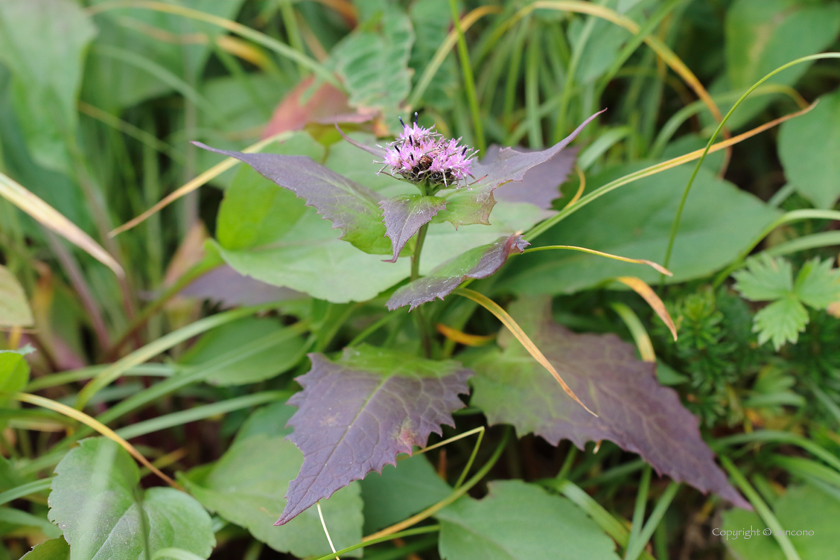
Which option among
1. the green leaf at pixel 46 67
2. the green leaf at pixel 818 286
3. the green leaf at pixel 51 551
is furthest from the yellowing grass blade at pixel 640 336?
the green leaf at pixel 46 67

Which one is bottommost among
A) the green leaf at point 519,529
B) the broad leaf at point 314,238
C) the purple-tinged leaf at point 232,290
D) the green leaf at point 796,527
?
the green leaf at point 796,527

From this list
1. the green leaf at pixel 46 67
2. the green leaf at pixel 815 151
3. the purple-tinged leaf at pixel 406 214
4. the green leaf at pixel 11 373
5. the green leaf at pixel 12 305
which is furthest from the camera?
the green leaf at pixel 46 67

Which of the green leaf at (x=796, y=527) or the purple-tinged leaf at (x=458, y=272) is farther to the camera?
the green leaf at (x=796, y=527)

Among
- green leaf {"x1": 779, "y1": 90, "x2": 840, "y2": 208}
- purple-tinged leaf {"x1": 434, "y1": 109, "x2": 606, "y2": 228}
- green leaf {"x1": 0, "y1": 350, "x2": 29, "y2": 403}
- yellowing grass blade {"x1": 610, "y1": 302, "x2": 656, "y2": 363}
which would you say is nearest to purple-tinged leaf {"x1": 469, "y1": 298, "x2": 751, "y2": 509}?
yellowing grass blade {"x1": 610, "y1": 302, "x2": 656, "y2": 363}

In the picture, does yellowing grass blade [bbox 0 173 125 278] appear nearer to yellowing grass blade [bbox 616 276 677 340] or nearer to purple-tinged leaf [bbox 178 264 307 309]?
purple-tinged leaf [bbox 178 264 307 309]

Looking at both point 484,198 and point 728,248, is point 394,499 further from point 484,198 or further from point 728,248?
point 728,248

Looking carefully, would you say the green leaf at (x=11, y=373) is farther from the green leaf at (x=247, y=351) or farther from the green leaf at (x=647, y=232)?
the green leaf at (x=647, y=232)

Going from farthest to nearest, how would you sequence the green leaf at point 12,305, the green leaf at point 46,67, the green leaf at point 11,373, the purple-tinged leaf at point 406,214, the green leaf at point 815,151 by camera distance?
the green leaf at point 46,67 < the green leaf at point 815,151 < the green leaf at point 12,305 < the green leaf at point 11,373 < the purple-tinged leaf at point 406,214
